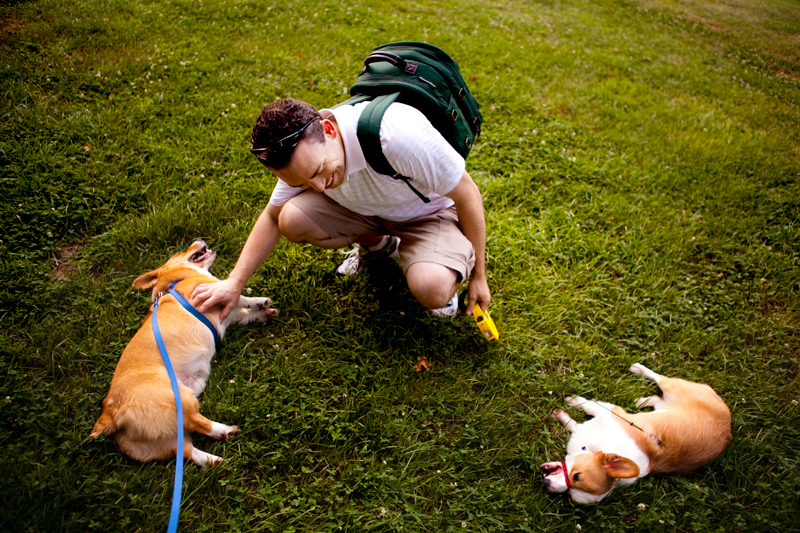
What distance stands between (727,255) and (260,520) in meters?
4.28

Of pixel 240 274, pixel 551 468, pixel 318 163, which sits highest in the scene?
pixel 318 163

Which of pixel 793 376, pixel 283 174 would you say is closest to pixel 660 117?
pixel 793 376

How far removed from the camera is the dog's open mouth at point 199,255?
2930 mm

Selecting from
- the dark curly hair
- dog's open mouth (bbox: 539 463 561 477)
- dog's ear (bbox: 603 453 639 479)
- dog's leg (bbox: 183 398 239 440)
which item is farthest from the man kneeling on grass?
dog's ear (bbox: 603 453 639 479)

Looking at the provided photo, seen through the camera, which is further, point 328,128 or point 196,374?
point 196,374

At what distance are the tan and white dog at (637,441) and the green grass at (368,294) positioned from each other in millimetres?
109

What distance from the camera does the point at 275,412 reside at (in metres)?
2.47

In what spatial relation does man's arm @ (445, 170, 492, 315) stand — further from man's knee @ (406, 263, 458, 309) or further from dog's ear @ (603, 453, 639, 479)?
dog's ear @ (603, 453, 639, 479)

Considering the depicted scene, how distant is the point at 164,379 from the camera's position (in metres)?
2.28

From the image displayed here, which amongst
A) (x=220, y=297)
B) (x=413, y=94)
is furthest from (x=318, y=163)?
(x=220, y=297)

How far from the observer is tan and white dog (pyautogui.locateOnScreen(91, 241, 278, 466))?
216 cm

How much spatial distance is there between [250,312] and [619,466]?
8.08ft

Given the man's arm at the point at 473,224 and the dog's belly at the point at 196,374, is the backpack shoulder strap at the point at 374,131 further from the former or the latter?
the dog's belly at the point at 196,374

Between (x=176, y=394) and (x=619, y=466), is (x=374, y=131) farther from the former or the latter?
(x=619, y=466)
